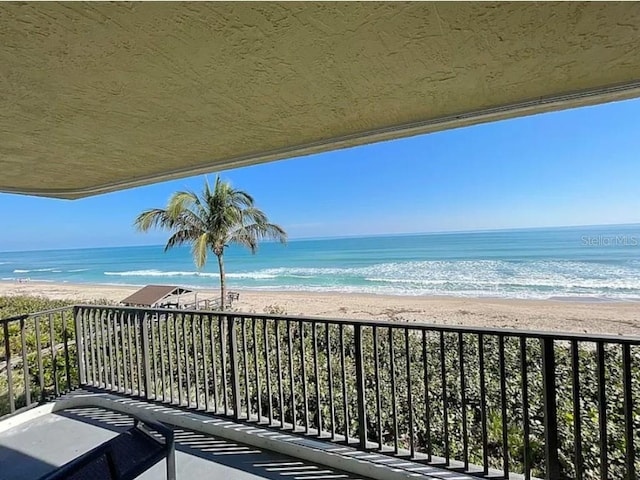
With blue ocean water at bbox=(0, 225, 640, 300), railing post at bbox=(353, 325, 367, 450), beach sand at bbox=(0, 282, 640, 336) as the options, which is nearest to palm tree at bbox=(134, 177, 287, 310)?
beach sand at bbox=(0, 282, 640, 336)

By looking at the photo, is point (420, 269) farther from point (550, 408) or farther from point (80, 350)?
point (550, 408)

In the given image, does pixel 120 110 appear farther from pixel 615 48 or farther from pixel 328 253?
pixel 328 253

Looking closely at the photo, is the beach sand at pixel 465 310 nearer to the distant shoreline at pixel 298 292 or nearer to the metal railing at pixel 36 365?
the distant shoreline at pixel 298 292

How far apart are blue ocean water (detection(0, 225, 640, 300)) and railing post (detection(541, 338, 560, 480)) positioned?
1340 cm

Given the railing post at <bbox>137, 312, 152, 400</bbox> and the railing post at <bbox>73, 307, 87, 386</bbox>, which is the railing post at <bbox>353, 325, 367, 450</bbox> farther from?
the railing post at <bbox>73, 307, 87, 386</bbox>

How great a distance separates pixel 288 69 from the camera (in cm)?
127

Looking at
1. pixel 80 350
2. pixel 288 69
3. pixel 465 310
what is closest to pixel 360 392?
pixel 288 69

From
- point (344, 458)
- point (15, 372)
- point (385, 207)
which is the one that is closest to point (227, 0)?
point (344, 458)

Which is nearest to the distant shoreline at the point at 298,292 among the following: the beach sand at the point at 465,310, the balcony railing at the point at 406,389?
the beach sand at the point at 465,310

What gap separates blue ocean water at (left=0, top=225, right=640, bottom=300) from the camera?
14.8 m

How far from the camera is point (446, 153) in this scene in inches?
1042

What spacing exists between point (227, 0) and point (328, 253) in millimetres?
29462

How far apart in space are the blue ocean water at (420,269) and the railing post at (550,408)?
528 inches

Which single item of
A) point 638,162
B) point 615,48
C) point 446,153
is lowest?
point 615,48
